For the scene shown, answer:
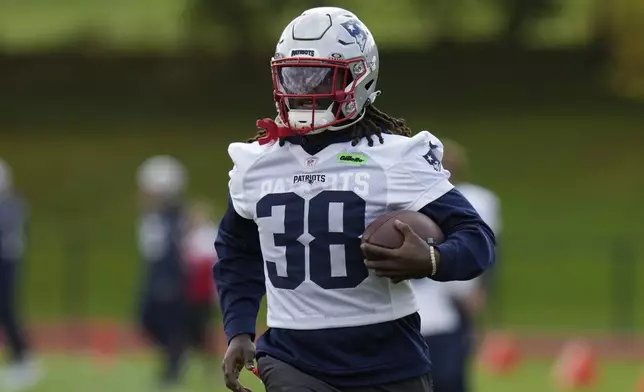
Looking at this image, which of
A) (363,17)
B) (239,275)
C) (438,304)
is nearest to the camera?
(239,275)

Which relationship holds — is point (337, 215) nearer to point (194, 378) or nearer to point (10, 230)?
point (10, 230)

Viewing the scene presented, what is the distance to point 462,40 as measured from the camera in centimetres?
2781

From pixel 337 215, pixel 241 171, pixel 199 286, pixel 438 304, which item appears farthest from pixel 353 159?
pixel 199 286

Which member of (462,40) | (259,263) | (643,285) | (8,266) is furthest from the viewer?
(462,40)

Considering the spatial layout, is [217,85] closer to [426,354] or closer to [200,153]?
[200,153]

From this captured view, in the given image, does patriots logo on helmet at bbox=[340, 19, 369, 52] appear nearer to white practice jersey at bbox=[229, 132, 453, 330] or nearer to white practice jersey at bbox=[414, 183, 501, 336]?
white practice jersey at bbox=[229, 132, 453, 330]

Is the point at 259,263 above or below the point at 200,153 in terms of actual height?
above

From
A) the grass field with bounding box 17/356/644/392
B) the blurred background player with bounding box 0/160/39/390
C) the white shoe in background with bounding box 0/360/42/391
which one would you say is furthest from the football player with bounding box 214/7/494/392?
the blurred background player with bounding box 0/160/39/390

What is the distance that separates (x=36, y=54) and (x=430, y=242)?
25474 mm

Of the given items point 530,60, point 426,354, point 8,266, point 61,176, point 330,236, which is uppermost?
point 330,236

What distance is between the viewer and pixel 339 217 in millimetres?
4344

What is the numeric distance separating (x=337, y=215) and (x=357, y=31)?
2.06 feet

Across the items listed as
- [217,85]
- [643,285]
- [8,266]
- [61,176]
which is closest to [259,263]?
[8,266]

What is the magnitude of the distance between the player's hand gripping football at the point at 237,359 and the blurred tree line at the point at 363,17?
2096cm
